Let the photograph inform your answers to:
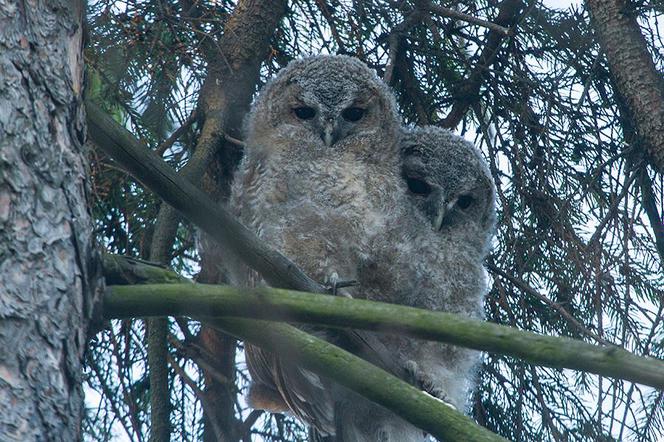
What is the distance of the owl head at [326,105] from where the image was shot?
3.19 meters

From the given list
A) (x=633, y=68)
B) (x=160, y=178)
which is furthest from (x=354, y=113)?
(x=160, y=178)

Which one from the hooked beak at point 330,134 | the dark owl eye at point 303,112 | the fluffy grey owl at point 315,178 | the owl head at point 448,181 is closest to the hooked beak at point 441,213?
the owl head at point 448,181

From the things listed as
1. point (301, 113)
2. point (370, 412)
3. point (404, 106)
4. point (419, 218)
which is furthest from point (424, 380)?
point (404, 106)

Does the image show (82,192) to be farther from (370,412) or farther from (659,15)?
(659,15)

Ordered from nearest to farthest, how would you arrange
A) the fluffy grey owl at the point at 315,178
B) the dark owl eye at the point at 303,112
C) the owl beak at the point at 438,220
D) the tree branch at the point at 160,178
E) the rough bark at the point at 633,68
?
the tree branch at the point at 160,178, the rough bark at the point at 633,68, the fluffy grey owl at the point at 315,178, the owl beak at the point at 438,220, the dark owl eye at the point at 303,112

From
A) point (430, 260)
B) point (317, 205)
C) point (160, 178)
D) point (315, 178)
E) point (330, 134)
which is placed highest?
point (330, 134)

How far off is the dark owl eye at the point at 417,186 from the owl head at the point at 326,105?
0.15 meters

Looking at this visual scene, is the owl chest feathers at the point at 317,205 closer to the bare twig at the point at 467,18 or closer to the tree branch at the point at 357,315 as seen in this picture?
the bare twig at the point at 467,18

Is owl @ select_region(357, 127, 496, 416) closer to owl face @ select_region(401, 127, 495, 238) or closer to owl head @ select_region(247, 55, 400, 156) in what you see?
→ owl face @ select_region(401, 127, 495, 238)

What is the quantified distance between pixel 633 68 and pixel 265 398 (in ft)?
4.91

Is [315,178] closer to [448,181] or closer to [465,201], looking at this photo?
[448,181]

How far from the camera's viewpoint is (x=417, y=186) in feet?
10.6

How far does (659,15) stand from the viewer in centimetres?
294

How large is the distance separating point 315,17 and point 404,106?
1.78ft
